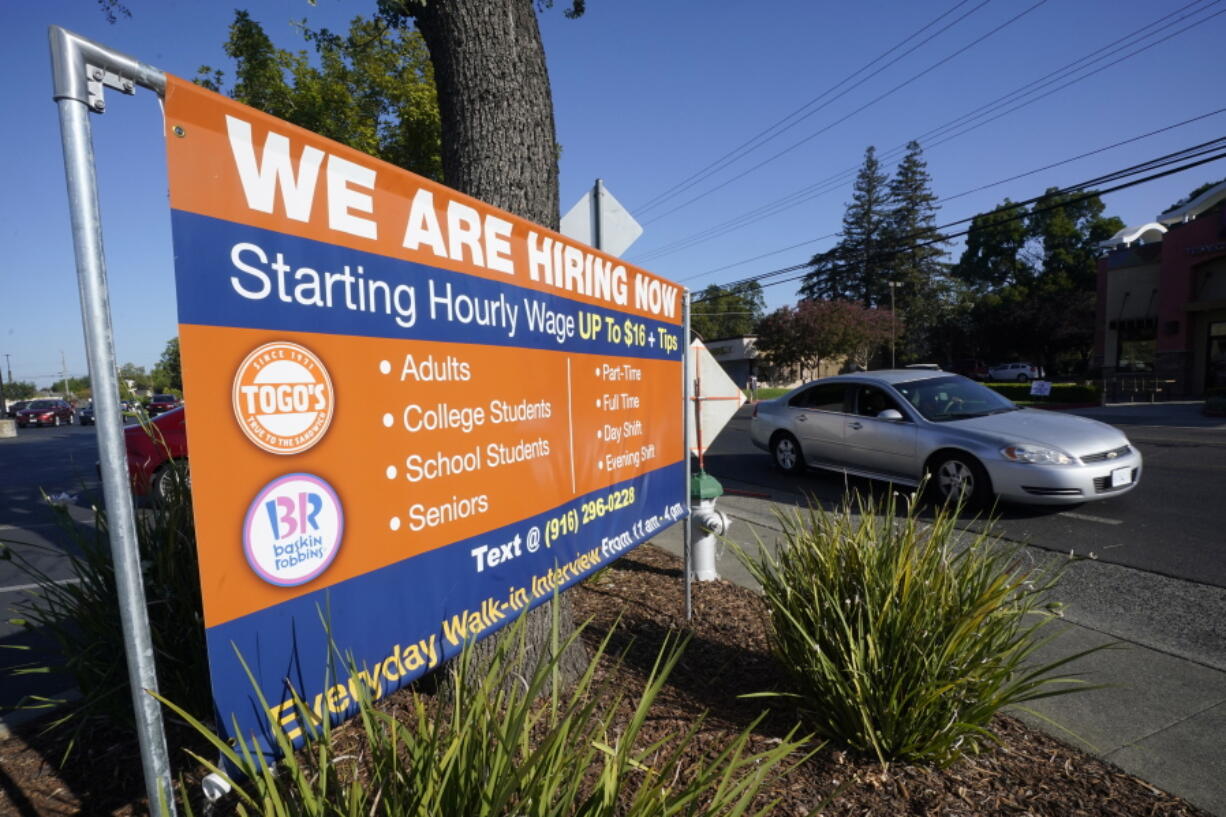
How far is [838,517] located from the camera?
297 cm

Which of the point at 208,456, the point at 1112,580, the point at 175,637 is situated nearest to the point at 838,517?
the point at 208,456

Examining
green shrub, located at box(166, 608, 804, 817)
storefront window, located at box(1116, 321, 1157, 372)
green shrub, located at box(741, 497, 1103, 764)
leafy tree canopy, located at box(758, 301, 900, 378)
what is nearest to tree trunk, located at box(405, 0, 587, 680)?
green shrub, located at box(741, 497, 1103, 764)

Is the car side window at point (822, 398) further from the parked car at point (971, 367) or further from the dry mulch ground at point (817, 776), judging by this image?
the parked car at point (971, 367)

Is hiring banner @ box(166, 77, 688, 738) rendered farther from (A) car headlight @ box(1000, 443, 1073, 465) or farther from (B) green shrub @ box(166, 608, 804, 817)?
(A) car headlight @ box(1000, 443, 1073, 465)

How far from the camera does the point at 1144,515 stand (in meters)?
6.41

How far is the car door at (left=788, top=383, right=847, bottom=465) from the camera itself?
8.34m

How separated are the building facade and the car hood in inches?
893

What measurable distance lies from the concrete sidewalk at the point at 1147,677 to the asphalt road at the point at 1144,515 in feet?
1.44

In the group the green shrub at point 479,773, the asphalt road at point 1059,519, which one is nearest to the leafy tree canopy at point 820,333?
the asphalt road at point 1059,519

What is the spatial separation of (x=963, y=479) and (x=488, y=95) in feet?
19.4

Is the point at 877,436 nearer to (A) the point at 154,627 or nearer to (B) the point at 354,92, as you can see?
(A) the point at 154,627

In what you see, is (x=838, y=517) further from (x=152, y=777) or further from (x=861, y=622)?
(x=152, y=777)

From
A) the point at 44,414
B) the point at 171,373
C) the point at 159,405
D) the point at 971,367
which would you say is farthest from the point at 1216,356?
the point at 44,414

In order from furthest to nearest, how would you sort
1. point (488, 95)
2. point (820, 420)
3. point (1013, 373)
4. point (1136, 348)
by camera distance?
point (1013, 373) < point (1136, 348) < point (820, 420) < point (488, 95)
